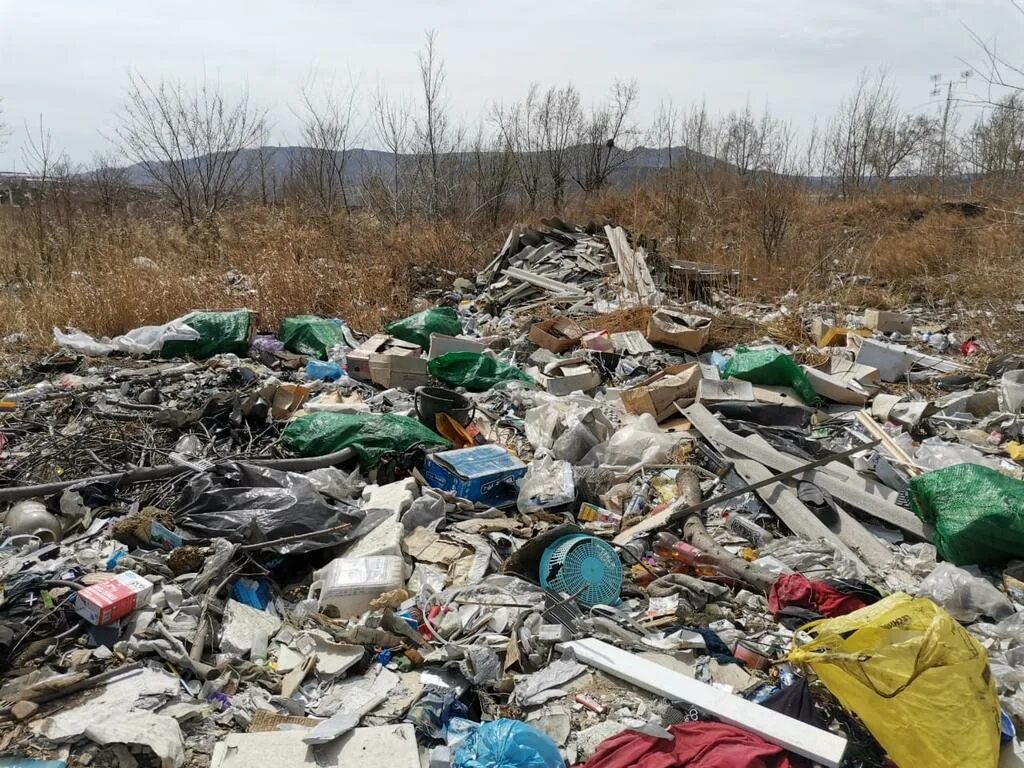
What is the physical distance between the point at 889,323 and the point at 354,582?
750 centimetres

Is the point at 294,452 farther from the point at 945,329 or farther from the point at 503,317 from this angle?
the point at 945,329

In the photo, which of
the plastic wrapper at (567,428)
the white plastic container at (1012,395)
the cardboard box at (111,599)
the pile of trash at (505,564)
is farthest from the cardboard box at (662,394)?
the cardboard box at (111,599)

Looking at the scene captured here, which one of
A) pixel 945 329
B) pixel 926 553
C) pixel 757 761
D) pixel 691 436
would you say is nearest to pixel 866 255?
pixel 945 329

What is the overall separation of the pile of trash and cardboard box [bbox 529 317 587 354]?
856 millimetres

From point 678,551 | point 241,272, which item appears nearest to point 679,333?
point 678,551

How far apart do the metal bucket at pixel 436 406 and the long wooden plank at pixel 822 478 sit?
71.3 inches

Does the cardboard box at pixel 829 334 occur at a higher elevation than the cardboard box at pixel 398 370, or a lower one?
higher

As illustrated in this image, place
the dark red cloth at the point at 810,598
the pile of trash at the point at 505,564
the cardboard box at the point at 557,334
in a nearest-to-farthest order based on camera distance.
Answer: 1. the pile of trash at the point at 505,564
2. the dark red cloth at the point at 810,598
3. the cardboard box at the point at 557,334

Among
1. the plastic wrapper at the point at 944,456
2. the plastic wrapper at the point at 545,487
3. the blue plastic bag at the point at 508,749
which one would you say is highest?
the plastic wrapper at the point at 944,456

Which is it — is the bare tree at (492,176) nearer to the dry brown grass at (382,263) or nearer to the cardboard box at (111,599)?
the dry brown grass at (382,263)

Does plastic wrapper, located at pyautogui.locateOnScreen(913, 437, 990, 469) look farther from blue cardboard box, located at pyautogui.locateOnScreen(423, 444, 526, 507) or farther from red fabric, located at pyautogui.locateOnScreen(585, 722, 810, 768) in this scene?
red fabric, located at pyautogui.locateOnScreen(585, 722, 810, 768)

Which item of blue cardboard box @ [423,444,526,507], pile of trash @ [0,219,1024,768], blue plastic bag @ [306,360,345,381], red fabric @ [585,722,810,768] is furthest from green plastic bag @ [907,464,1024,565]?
blue plastic bag @ [306,360,345,381]

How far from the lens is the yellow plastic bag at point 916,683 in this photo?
2205mm

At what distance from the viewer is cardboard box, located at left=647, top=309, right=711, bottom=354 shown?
23.1 feet
